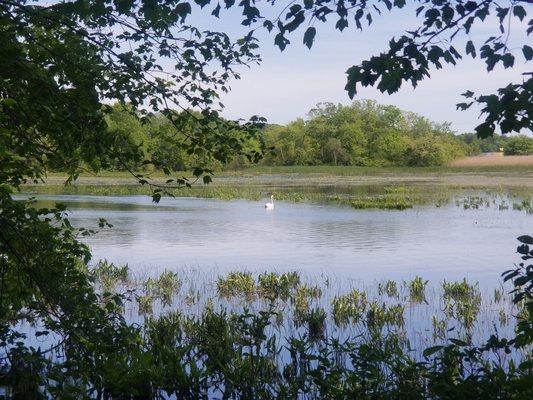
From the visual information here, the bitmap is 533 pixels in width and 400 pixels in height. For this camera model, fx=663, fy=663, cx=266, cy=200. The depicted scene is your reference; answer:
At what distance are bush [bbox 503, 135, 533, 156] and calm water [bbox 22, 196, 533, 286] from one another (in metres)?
85.6

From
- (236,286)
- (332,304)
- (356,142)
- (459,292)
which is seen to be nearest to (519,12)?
(332,304)

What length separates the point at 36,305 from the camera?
623 centimetres

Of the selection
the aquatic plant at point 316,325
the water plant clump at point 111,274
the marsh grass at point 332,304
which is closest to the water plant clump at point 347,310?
the marsh grass at point 332,304

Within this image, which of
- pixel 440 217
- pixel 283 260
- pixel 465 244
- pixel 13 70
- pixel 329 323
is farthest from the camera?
pixel 440 217

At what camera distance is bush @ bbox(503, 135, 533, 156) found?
115 m

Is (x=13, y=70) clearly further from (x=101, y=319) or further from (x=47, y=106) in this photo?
(x=101, y=319)

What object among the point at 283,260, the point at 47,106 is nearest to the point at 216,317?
the point at 47,106

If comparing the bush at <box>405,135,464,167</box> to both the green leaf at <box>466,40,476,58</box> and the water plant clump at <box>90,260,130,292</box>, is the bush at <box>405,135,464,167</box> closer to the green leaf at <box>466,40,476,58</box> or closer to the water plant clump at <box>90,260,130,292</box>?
the water plant clump at <box>90,260,130,292</box>

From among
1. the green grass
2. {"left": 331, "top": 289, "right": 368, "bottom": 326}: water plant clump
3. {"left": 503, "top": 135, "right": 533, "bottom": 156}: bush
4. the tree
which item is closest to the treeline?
{"left": 503, "top": 135, "right": 533, "bottom": 156}: bush

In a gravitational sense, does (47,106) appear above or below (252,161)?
above

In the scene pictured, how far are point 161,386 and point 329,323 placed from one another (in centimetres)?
440

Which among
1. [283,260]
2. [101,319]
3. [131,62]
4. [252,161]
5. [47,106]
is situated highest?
[131,62]

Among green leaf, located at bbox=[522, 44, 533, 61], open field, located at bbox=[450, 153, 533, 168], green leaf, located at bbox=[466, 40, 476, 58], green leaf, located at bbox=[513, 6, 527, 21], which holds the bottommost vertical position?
open field, located at bbox=[450, 153, 533, 168]

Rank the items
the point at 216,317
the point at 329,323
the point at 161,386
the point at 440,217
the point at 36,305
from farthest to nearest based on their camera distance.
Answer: the point at 440,217, the point at 329,323, the point at 216,317, the point at 161,386, the point at 36,305
